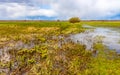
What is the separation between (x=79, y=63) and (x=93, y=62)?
46.7 inches

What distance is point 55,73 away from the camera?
1434cm

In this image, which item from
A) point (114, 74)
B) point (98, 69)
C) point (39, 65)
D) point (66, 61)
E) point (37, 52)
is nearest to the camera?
point (114, 74)

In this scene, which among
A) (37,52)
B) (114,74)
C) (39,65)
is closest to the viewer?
(114,74)

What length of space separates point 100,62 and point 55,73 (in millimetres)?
4585

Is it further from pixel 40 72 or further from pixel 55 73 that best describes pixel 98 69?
pixel 40 72

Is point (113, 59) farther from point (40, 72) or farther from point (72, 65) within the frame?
Answer: point (40, 72)

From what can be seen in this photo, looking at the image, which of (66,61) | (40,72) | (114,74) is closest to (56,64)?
(66,61)

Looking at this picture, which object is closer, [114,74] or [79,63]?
[114,74]

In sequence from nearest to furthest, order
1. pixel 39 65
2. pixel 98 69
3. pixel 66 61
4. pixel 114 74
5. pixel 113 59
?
1. pixel 114 74
2. pixel 98 69
3. pixel 39 65
4. pixel 66 61
5. pixel 113 59

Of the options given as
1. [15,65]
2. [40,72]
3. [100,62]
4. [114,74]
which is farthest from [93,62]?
[15,65]

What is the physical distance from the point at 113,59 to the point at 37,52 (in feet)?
23.9

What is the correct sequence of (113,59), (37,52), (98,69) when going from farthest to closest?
(37,52) → (113,59) → (98,69)

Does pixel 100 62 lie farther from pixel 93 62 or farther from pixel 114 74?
pixel 114 74

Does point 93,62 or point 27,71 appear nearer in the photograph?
point 27,71
